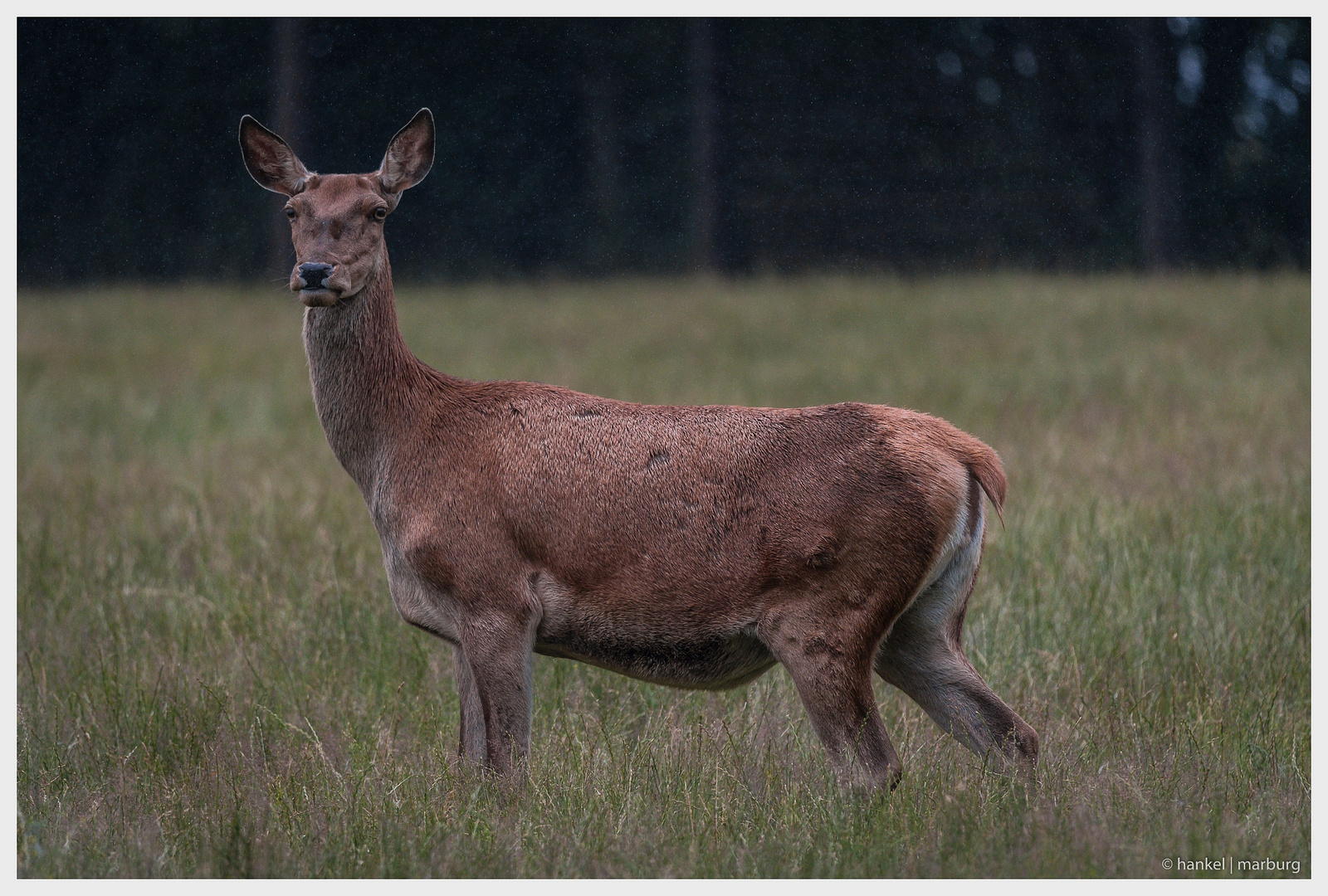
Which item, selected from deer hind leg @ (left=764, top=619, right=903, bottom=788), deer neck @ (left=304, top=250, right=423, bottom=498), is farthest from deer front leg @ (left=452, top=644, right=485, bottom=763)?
deer hind leg @ (left=764, top=619, right=903, bottom=788)

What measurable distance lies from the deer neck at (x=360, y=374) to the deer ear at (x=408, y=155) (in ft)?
0.88

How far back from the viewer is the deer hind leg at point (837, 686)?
3385mm

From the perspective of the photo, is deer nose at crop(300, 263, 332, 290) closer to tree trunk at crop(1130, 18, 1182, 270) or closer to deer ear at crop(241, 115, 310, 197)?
deer ear at crop(241, 115, 310, 197)

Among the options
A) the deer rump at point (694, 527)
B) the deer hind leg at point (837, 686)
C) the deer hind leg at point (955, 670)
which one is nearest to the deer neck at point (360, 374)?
the deer rump at point (694, 527)

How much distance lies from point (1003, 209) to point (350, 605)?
33.5 feet

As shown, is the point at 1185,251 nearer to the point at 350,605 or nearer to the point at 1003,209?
the point at 1003,209

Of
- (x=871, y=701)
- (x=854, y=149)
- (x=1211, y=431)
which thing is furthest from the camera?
(x=854, y=149)

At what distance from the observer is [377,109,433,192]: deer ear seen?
387 cm

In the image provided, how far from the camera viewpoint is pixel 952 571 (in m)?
3.58

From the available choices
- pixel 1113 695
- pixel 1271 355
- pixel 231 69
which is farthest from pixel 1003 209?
pixel 1113 695

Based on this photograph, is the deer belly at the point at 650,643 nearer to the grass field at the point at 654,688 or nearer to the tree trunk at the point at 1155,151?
the grass field at the point at 654,688

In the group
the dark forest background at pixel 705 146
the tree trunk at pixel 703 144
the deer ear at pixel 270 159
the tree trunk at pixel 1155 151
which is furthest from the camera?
the tree trunk at pixel 703 144

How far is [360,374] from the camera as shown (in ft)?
12.8

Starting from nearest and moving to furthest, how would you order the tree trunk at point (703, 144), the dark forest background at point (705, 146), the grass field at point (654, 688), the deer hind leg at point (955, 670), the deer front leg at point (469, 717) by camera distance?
the grass field at point (654, 688) → the deer hind leg at point (955, 670) → the deer front leg at point (469, 717) → the dark forest background at point (705, 146) → the tree trunk at point (703, 144)
